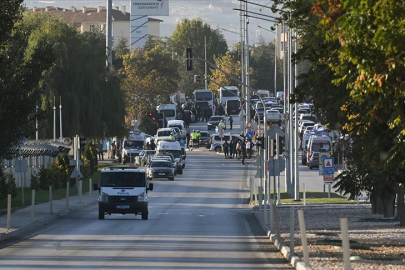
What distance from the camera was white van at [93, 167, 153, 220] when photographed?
36.1 meters

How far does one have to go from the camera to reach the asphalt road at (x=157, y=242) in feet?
66.5

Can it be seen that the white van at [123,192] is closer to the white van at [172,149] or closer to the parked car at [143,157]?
the white van at [172,149]

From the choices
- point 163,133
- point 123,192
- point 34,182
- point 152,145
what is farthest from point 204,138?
point 123,192

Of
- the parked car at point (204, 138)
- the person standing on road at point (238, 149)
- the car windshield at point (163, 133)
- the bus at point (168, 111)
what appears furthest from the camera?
the bus at point (168, 111)

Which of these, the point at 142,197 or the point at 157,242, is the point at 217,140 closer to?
the point at 142,197

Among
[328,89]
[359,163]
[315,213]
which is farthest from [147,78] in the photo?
[328,89]

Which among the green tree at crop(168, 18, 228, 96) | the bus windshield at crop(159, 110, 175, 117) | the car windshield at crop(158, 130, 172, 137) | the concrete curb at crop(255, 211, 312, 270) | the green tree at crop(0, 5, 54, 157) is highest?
the green tree at crop(168, 18, 228, 96)

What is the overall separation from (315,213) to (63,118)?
31.1 m

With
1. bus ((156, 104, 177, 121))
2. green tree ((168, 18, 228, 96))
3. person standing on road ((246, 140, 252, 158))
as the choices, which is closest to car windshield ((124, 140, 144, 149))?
person standing on road ((246, 140, 252, 158))

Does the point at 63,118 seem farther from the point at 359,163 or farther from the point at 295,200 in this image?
the point at 359,163

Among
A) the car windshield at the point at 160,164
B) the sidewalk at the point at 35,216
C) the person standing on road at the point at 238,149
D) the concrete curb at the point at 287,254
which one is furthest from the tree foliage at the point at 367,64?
the person standing on road at the point at 238,149

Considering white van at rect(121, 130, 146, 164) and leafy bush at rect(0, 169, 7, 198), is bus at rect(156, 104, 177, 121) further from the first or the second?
leafy bush at rect(0, 169, 7, 198)

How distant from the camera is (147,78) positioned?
373ft

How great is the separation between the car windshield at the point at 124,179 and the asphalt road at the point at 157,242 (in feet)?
4.38
